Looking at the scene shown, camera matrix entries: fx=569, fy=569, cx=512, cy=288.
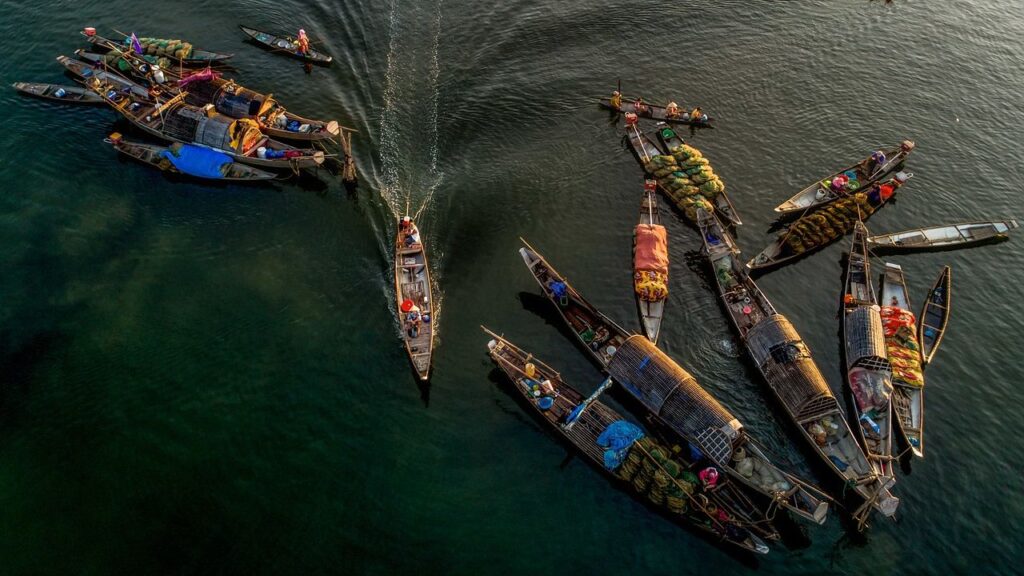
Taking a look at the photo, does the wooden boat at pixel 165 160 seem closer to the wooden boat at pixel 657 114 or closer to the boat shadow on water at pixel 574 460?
the boat shadow on water at pixel 574 460

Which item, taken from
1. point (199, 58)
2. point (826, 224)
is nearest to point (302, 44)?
point (199, 58)

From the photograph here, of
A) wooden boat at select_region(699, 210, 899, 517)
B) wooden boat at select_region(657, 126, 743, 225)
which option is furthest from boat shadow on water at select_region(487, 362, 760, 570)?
wooden boat at select_region(657, 126, 743, 225)

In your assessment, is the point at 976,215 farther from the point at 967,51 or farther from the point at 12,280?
the point at 12,280

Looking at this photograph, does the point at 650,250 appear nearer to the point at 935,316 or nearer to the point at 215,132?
the point at 935,316

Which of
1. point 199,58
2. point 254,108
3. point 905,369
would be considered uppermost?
point 199,58

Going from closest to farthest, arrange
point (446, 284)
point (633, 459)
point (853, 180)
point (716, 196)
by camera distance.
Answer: point (633, 459), point (446, 284), point (716, 196), point (853, 180)

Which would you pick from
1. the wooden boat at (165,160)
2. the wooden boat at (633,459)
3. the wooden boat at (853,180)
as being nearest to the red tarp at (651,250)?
the wooden boat at (633,459)
